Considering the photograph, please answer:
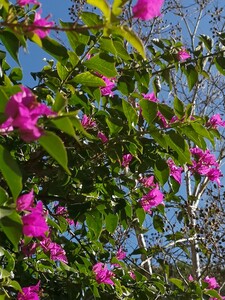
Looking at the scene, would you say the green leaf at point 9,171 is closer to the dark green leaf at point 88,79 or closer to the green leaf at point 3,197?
the green leaf at point 3,197

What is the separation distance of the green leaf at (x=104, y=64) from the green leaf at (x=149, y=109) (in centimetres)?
12

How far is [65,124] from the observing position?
2.43ft

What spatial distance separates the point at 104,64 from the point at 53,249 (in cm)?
76

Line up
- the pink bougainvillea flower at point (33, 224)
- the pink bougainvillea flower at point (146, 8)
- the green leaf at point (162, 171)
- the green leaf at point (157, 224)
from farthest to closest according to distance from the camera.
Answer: the green leaf at point (157, 224) < the green leaf at point (162, 171) < the pink bougainvillea flower at point (33, 224) < the pink bougainvillea flower at point (146, 8)

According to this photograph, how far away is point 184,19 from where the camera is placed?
6.79 meters

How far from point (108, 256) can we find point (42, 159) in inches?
24.8

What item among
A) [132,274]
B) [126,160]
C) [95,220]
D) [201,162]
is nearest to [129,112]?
[126,160]

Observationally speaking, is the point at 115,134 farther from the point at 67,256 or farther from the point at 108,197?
the point at 67,256

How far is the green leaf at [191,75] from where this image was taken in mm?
1690

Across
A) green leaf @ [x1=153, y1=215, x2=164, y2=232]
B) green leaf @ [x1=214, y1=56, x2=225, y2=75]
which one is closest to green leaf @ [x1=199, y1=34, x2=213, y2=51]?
green leaf @ [x1=214, y1=56, x2=225, y2=75]

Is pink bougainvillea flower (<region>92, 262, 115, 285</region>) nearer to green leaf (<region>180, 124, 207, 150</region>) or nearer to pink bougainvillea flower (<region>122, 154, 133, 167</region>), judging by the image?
pink bougainvillea flower (<region>122, 154, 133, 167</region>)

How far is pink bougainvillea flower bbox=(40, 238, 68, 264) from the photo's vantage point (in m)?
1.81

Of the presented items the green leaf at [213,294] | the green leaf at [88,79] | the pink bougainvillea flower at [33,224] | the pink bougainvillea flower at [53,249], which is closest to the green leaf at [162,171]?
the green leaf at [88,79]

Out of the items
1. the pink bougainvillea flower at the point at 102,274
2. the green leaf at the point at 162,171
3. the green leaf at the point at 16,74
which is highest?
the green leaf at the point at 16,74
